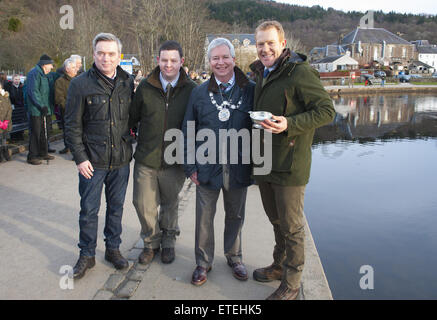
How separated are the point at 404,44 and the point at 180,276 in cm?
11129

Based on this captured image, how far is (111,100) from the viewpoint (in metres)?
3.52

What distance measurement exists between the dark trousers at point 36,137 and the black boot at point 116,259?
5286 mm

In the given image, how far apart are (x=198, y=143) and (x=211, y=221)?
0.79 m

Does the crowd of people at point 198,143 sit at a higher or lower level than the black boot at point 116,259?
higher

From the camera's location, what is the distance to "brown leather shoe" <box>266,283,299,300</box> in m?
3.18

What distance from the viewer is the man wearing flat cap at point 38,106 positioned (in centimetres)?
789

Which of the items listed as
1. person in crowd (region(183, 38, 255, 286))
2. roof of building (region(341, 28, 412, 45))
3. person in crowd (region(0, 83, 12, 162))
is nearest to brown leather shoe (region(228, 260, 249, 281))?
person in crowd (region(183, 38, 255, 286))

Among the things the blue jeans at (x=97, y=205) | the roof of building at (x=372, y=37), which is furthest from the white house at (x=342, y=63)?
the blue jeans at (x=97, y=205)

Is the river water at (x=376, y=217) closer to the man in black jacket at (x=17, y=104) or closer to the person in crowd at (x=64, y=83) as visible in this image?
the person in crowd at (x=64, y=83)

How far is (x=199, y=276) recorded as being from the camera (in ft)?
11.4

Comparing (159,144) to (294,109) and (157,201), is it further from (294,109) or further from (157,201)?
(294,109)

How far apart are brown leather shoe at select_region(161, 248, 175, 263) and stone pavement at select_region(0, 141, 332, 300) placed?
6 cm

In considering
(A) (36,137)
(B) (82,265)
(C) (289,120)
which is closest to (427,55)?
(A) (36,137)

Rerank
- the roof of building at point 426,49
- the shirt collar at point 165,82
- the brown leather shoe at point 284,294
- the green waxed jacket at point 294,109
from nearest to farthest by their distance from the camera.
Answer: the green waxed jacket at point 294,109, the brown leather shoe at point 284,294, the shirt collar at point 165,82, the roof of building at point 426,49
